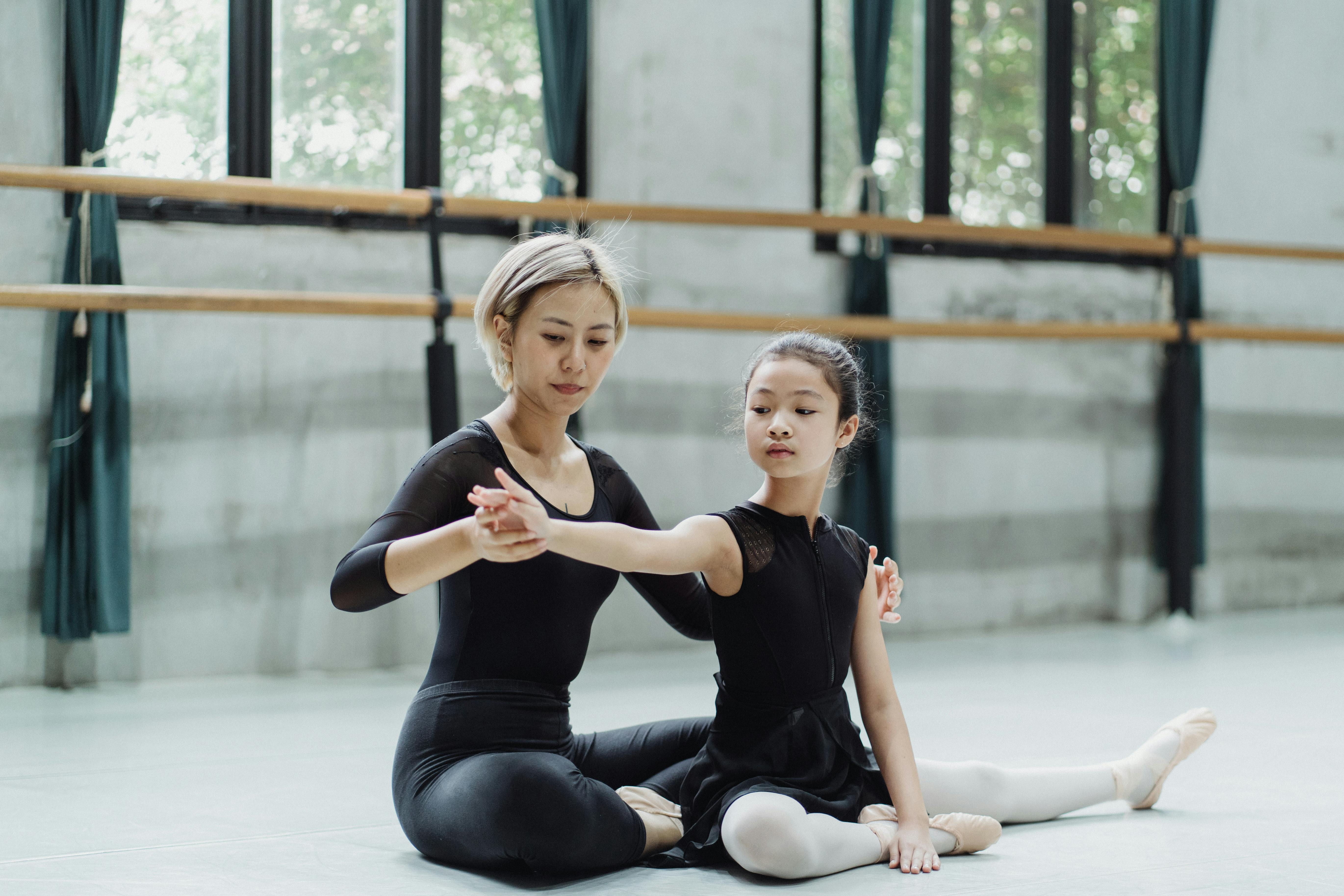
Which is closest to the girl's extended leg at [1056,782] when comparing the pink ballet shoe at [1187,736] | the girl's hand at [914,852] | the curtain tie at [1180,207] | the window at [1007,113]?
the pink ballet shoe at [1187,736]

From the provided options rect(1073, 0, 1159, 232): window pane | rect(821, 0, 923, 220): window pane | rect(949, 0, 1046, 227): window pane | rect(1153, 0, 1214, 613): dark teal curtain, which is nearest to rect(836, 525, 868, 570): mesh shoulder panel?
rect(821, 0, 923, 220): window pane

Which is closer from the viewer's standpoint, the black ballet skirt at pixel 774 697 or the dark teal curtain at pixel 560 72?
the black ballet skirt at pixel 774 697

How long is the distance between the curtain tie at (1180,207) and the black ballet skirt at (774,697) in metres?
3.35

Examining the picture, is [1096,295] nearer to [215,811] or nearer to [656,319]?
[656,319]

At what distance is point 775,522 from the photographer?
1667mm

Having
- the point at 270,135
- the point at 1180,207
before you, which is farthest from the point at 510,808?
the point at 1180,207

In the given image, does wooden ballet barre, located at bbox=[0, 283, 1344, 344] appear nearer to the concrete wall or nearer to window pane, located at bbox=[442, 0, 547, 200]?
the concrete wall

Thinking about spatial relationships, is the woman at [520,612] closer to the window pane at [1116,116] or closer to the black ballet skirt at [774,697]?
the black ballet skirt at [774,697]

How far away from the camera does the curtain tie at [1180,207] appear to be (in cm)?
449

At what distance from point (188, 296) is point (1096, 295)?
2.97 metres

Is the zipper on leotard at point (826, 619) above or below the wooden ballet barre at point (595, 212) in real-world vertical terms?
below

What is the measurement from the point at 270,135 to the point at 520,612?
89.6 inches

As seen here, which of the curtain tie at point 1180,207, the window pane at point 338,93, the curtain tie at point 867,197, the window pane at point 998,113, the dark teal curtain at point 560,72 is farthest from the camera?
the curtain tie at point 1180,207

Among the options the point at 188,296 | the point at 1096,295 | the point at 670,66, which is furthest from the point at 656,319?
the point at 1096,295
